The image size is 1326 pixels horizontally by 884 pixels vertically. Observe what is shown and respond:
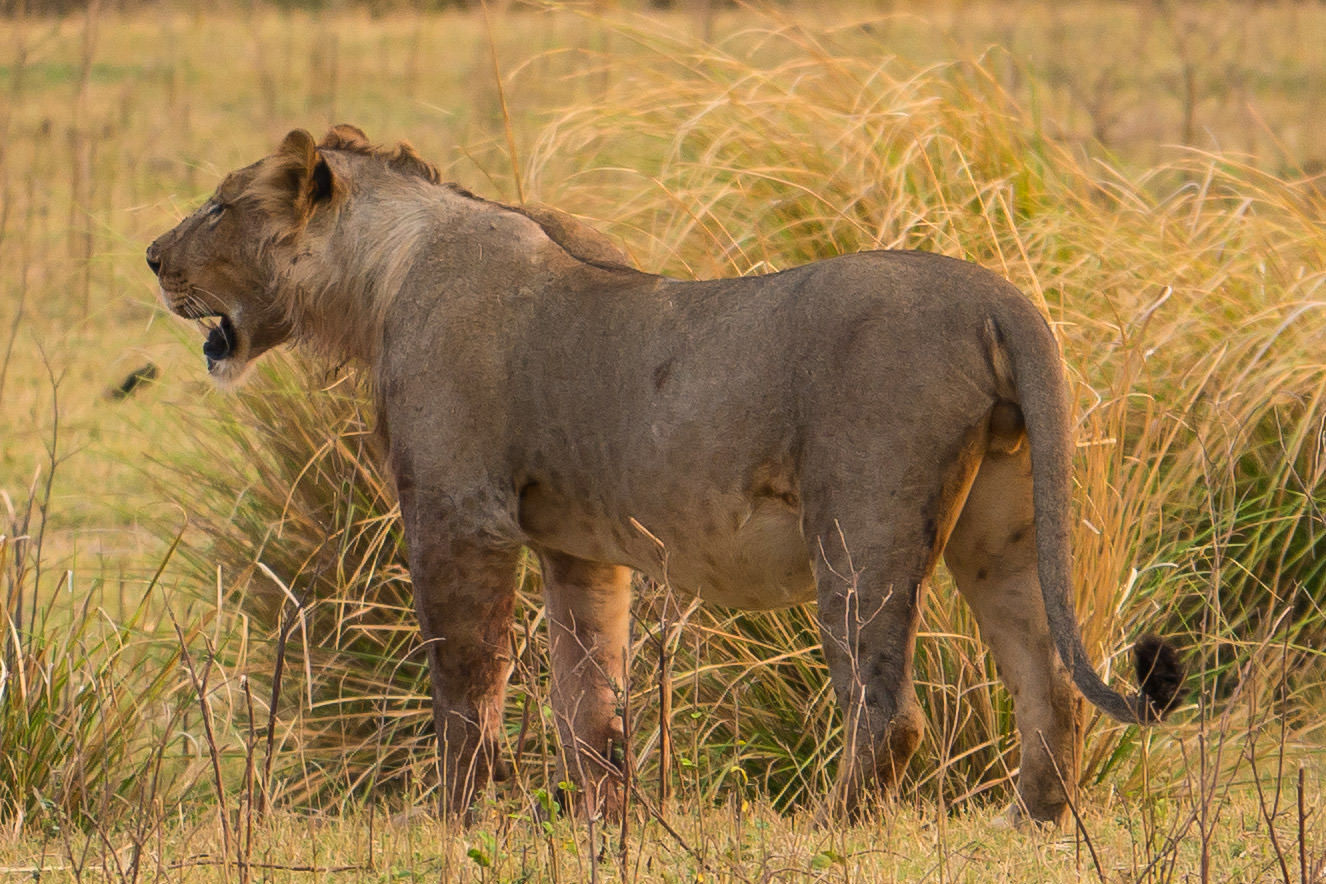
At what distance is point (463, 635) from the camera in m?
4.30

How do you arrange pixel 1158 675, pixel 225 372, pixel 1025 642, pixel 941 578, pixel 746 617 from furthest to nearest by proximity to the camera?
pixel 746 617 → pixel 941 578 → pixel 225 372 → pixel 1025 642 → pixel 1158 675

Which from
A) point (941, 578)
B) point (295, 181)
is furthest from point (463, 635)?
point (941, 578)

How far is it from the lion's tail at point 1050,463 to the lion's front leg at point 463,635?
123 centimetres

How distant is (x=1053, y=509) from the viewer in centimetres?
365

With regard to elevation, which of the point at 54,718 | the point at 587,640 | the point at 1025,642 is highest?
the point at 1025,642

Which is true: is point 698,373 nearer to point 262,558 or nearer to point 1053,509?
point 1053,509

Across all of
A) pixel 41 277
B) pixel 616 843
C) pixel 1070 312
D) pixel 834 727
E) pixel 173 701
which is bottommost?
pixel 41 277

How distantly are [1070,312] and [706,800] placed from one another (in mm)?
1888

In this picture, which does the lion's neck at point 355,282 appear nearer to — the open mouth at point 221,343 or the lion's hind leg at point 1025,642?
the open mouth at point 221,343

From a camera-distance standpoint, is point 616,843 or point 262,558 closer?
point 616,843

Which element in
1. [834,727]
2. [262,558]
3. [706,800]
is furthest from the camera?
[262,558]

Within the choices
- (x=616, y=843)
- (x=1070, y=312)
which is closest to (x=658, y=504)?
(x=616, y=843)

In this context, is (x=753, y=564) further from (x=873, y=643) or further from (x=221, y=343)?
(x=221, y=343)

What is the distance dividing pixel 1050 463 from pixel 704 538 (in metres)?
0.73
